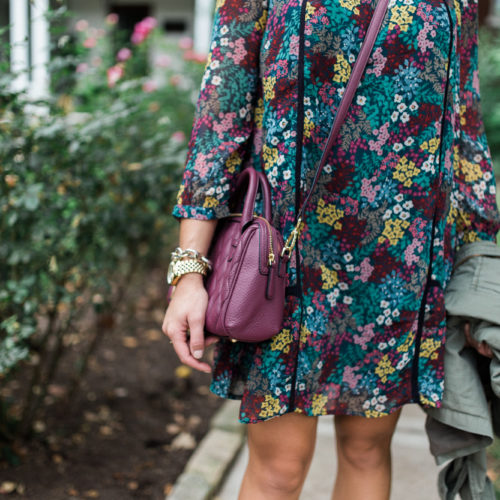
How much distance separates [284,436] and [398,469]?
1474 mm

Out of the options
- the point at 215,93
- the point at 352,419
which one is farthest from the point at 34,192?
the point at 352,419

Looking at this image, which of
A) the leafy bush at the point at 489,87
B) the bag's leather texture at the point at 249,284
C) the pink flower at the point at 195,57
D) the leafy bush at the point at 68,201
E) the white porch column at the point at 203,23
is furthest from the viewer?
the white porch column at the point at 203,23

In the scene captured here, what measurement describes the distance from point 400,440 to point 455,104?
6.43ft

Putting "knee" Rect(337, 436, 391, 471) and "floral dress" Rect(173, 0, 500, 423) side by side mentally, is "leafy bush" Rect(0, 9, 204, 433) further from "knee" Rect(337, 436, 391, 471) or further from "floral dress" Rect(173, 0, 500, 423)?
"knee" Rect(337, 436, 391, 471)

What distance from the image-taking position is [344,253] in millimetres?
1292

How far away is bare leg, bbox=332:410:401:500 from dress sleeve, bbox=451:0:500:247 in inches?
21.1

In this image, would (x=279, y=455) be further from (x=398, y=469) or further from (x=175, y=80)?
(x=175, y=80)

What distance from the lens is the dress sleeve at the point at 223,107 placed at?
4.07ft

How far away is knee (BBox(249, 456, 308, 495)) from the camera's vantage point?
4.40 feet

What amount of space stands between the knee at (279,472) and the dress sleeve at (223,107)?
59 centimetres

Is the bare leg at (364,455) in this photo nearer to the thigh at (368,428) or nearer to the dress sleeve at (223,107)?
the thigh at (368,428)

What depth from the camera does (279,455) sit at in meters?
1.33

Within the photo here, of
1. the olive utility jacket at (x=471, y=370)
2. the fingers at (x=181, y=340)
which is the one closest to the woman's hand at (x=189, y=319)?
the fingers at (x=181, y=340)

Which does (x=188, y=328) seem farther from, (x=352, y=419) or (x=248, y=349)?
(x=352, y=419)
